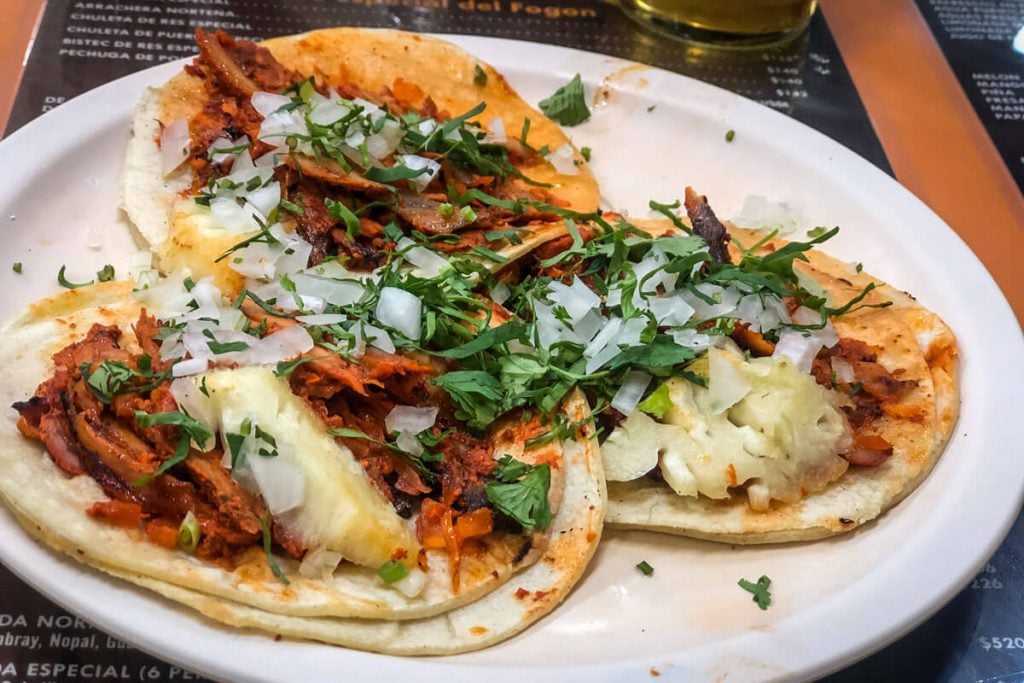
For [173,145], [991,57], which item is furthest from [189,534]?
[991,57]

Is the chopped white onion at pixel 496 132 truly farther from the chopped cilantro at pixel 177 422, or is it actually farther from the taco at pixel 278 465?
the chopped cilantro at pixel 177 422

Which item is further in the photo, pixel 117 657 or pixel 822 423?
pixel 822 423

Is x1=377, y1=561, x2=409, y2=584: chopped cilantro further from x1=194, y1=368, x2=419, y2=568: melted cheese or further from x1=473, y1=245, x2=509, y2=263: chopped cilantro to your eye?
x1=473, y1=245, x2=509, y2=263: chopped cilantro

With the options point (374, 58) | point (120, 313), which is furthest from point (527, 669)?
point (374, 58)


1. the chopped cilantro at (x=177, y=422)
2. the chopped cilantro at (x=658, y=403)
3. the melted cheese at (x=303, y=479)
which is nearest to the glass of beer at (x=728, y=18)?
the chopped cilantro at (x=658, y=403)

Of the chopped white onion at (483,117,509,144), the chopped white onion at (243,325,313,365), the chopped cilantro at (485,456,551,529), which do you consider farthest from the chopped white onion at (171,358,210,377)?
the chopped white onion at (483,117,509,144)

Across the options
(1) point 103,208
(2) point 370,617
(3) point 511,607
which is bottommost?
(3) point 511,607

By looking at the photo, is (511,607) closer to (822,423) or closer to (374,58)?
(822,423)
